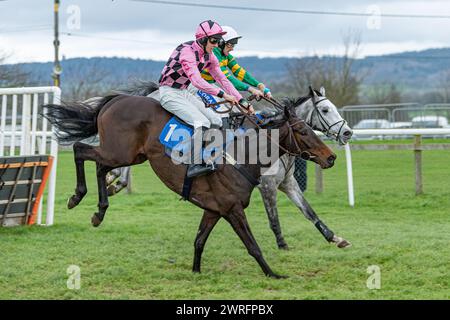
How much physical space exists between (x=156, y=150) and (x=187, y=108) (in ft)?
1.67

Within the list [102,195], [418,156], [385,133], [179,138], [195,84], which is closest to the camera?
[195,84]

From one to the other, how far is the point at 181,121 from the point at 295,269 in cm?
183

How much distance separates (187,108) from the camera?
7.18 metres

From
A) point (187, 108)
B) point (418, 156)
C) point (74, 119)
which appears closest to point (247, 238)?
point (187, 108)

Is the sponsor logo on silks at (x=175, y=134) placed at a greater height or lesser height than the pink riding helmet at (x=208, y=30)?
lesser

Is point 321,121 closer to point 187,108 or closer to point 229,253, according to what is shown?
point 229,253

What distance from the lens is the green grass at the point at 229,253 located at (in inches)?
247

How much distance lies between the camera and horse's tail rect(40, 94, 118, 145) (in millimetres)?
7777

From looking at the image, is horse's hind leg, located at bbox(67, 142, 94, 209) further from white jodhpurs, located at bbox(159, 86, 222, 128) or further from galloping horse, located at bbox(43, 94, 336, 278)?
white jodhpurs, located at bbox(159, 86, 222, 128)

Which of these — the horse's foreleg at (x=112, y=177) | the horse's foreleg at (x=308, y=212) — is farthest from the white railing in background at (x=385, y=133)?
the horse's foreleg at (x=112, y=177)

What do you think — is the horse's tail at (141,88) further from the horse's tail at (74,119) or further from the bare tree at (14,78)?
the bare tree at (14,78)

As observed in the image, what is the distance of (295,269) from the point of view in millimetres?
7289

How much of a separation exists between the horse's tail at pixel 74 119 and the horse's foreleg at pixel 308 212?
2.27 meters

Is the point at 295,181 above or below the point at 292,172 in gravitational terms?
below
